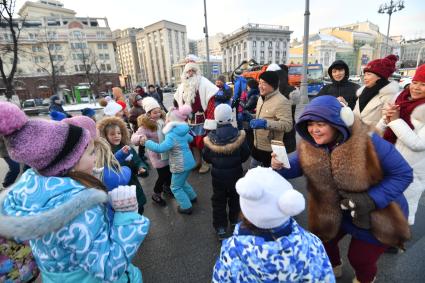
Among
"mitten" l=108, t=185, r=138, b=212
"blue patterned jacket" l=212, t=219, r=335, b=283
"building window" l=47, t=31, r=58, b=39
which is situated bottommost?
"blue patterned jacket" l=212, t=219, r=335, b=283

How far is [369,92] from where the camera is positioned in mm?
2859

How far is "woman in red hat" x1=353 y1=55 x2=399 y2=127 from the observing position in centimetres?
270

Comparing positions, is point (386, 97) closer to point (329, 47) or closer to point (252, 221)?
point (252, 221)

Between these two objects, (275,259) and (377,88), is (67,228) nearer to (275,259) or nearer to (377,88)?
(275,259)

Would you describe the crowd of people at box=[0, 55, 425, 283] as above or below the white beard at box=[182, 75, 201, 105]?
below

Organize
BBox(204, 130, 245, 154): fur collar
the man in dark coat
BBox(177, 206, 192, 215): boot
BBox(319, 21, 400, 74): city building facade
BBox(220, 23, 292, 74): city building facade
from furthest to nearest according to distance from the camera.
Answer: BBox(319, 21, 400, 74): city building facade, BBox(220, 23, 292, 74): city building facade, the man in dark coat, BBox(177, 206, 192, 215): boot, BBox(204, 130, 245, 154): fur collar

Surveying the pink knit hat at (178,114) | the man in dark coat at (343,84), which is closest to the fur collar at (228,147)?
the pink knit hat at (178,114)

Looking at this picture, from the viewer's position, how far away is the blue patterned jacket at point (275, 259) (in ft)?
3.95

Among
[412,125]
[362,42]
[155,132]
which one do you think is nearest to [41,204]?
[155,132]

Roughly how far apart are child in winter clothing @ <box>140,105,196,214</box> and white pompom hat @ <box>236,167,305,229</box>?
6.48 feet

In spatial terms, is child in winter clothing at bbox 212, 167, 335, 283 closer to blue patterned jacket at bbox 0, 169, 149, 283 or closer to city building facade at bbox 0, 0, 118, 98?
blue patterned jacket at bbox 0, 169, 149, 283

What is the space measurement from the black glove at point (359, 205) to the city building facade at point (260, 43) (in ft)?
195

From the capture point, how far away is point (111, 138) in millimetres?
2773

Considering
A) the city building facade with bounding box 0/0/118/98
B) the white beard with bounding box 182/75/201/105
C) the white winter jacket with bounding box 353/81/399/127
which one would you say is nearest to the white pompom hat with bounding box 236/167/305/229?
the white winter jacket with bounding box 353/81/399/127
